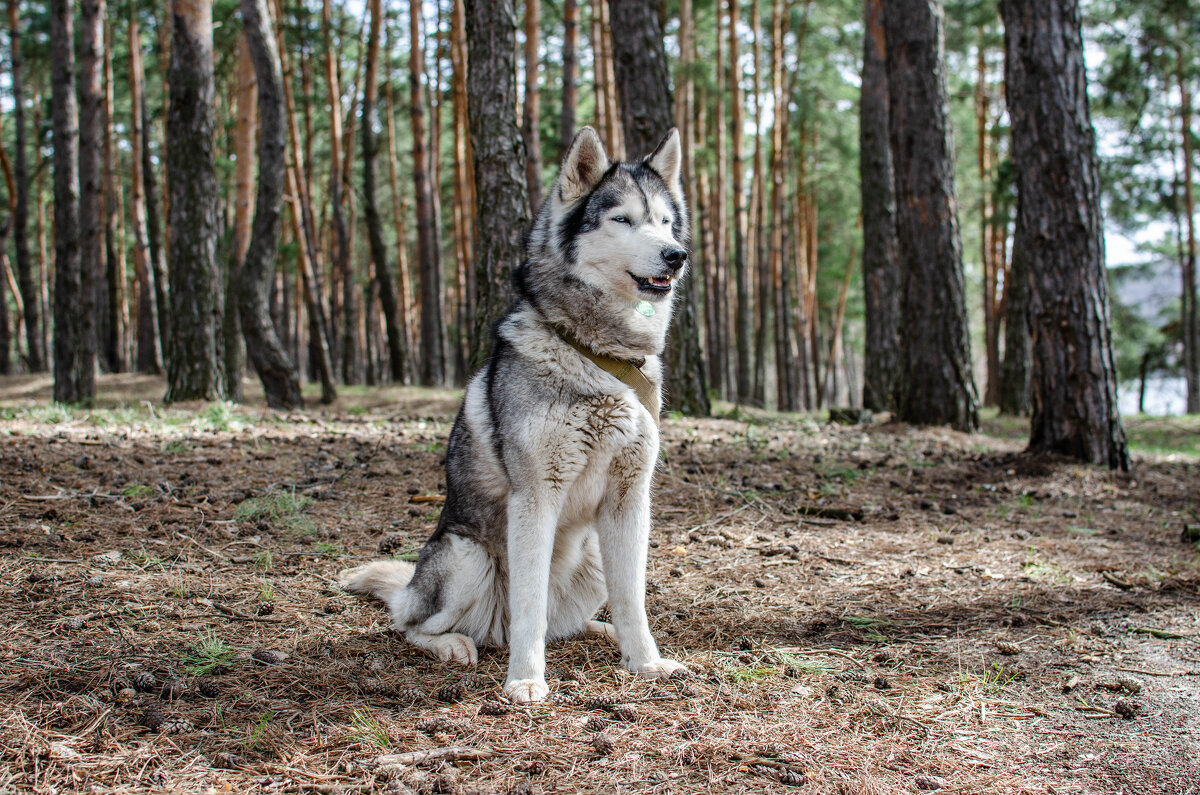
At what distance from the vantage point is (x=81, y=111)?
34.3 feet

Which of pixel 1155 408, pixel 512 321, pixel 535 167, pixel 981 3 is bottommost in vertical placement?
pixel 1155 408

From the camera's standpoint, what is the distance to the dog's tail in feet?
13.1

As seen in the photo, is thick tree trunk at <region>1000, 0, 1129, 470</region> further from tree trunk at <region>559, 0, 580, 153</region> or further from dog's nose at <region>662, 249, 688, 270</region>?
tree trunk at <region>559, 0, 580, 153</region>

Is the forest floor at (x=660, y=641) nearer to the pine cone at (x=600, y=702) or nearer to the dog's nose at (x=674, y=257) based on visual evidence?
the pine cone at (x=600, y=702)

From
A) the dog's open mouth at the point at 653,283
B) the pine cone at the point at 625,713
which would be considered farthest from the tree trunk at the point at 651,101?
the pine cone at the point at 625,713

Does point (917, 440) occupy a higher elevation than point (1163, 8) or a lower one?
lower

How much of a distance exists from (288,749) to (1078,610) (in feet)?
12.3

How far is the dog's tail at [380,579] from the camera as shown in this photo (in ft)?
13.1

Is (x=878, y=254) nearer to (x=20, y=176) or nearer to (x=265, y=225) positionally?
(x=265, y=225)

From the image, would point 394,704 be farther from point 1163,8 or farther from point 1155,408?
point 1155,408

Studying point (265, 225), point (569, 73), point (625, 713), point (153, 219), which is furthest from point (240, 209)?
point (625, 713)

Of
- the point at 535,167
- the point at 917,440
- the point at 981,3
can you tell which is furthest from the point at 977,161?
the point at 917,440

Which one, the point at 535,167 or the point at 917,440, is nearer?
the point at 917,440

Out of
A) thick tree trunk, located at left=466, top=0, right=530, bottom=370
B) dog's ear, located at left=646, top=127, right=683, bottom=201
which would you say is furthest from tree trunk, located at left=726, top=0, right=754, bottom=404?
dog's ear, located at left=646, top=127, right=683, bottom=201
